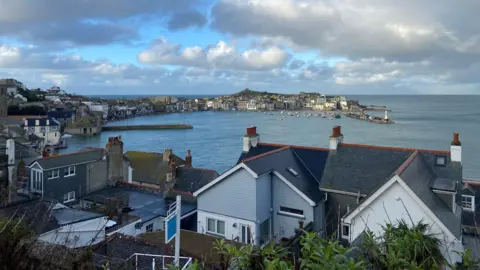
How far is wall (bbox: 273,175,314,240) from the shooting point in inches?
411

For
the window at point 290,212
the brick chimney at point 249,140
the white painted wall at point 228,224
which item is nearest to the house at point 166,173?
the brick chimney at point 249,140

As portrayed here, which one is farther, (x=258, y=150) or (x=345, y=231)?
(x=258, y=150)

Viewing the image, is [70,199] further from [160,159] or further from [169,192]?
[160,159]

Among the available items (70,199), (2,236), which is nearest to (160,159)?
(70,199)

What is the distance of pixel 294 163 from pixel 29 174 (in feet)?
34.2

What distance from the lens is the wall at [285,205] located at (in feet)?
34.2

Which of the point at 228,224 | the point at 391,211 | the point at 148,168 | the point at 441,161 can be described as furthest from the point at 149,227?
the point at 148,168

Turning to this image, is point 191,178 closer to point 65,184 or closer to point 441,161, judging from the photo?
point 65,184

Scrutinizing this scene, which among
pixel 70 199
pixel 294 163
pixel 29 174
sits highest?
pixel 294 163

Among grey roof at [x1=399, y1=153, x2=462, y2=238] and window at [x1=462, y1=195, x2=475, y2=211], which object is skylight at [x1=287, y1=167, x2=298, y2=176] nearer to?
grey roof at [x1=399, y1=153, x2=462, y2=238]

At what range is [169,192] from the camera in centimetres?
1564

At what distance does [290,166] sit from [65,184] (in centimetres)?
928

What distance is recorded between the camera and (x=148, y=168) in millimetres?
23594

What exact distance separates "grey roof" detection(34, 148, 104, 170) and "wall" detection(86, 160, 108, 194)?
0.25 metres
